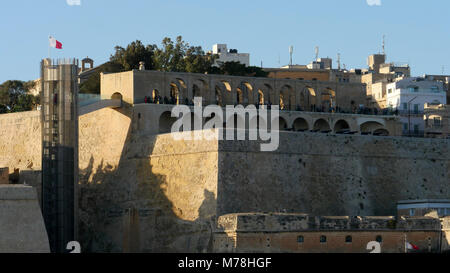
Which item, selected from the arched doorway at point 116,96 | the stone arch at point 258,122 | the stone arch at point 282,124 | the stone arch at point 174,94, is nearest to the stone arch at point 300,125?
the stone arch at point 282,124

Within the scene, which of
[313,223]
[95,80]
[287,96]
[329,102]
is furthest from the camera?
[95,80]

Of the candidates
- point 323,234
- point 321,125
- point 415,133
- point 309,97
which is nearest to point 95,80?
point 309,97

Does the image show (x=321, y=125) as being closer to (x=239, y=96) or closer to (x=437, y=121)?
(x=239, y=96)

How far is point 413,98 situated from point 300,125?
13183mm

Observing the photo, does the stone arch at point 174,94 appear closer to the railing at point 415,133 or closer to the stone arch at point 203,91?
the stone arch at point 203,91

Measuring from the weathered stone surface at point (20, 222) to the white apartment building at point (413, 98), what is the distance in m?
30.8

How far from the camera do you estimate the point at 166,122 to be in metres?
64.5

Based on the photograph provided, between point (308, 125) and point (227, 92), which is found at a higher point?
point (227, 92)

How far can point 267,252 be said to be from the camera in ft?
168

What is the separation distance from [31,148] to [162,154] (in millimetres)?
11197

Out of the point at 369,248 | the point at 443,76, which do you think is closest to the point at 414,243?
the point at 369,248

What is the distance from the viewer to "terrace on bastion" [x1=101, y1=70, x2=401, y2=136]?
6406 cm

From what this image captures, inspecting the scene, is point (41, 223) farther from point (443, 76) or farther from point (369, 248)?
point (443, 76)

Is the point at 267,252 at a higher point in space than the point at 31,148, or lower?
lower
